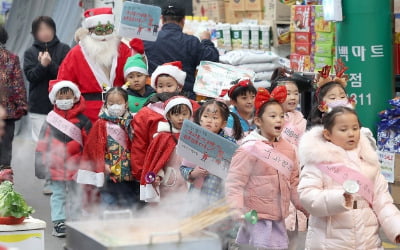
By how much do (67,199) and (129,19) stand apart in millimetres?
1744

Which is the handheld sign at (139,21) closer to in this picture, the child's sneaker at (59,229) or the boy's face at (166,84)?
the boy's face at (166,84)

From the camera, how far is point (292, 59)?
1161 centimetres

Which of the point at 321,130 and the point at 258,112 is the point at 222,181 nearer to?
the point at 258,112

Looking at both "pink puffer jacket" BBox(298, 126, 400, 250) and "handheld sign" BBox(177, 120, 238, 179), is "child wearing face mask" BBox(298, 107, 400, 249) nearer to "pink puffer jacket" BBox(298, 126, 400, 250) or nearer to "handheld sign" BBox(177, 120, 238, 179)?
"pink puffer jacket" BBox(298, 126, 400, 250)

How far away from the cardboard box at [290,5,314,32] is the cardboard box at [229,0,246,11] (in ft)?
5.09

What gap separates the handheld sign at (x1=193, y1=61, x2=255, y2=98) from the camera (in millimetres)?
8859

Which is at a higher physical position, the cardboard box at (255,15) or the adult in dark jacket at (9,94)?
the cardboard box at (255,15)

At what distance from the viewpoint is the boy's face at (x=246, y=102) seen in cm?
761

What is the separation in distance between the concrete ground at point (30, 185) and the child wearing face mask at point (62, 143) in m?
0.35

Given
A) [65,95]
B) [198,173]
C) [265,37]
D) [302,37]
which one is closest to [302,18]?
[302,37]

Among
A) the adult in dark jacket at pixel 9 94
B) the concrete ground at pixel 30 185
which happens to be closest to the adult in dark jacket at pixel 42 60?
the adult in dark jacket at pixel 9 94

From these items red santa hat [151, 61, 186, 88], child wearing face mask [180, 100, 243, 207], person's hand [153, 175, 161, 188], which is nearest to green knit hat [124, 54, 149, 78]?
red santa hat [151, 61, 186, 88]

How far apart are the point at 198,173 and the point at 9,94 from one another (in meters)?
3.73

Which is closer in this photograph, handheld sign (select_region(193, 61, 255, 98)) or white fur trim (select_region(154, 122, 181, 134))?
white fur trim (select_region(154, 122, 181, 134))
